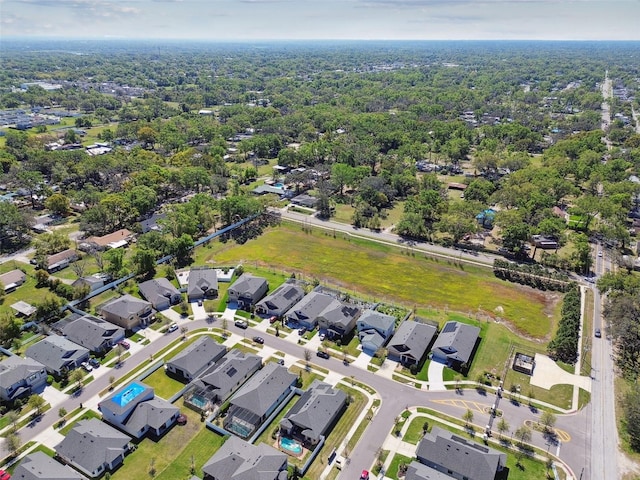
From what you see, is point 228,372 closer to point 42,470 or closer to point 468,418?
point 42,470

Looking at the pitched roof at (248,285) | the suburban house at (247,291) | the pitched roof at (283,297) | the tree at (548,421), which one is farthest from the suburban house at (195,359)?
the tree at (548,421)

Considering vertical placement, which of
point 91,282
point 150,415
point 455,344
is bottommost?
point 150,415

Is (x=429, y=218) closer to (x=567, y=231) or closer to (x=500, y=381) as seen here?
(x=567, y=231)

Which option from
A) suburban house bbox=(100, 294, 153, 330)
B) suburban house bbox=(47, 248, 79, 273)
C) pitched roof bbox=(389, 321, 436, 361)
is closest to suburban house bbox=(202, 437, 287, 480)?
pitched roof bbox=(389, 321, 436, 361)

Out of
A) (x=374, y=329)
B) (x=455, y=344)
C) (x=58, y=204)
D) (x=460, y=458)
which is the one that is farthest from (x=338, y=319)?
(x=58, y=204)

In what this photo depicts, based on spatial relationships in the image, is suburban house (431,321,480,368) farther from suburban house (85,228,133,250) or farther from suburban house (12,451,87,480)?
suburban house (85,228,133,250)

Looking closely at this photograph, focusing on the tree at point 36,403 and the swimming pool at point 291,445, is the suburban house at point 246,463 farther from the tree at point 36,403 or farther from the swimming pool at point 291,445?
the tree at point 36,403
